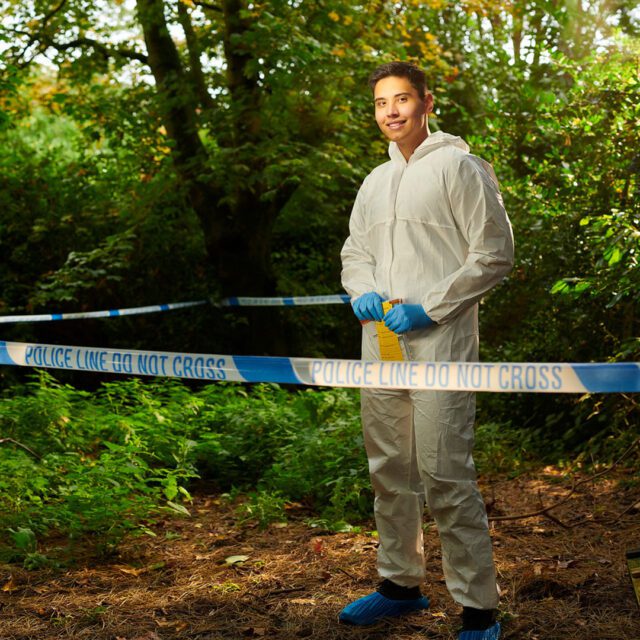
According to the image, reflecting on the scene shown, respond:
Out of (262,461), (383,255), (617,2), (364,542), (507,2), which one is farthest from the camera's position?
(617,2)

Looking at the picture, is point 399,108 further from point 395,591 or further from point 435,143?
point 395,591

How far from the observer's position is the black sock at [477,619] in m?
3.20

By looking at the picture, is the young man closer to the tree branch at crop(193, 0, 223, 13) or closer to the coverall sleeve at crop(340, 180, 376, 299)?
the coverall sleeve at crop(340, 180, 376, 299)

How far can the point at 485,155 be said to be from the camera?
7582 millimetres

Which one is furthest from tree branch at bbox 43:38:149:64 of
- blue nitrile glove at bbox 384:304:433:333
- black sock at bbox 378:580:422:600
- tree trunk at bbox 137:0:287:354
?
black sock at bbox 378:580:422:600

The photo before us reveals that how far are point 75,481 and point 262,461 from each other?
5.24 ft

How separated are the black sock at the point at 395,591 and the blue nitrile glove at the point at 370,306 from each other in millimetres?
1141

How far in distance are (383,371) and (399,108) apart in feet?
3.47

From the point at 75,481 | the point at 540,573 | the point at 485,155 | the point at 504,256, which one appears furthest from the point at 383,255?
the point at 485,155

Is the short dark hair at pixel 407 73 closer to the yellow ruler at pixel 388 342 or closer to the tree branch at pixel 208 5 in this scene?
the yellow ruler at pixel 388 342

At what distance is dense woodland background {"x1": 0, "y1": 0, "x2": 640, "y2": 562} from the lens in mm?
5531

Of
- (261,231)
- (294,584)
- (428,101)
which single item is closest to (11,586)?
(294,584)

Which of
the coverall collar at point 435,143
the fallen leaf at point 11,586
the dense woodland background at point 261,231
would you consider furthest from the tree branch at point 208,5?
the fallen leaf at point 11,586

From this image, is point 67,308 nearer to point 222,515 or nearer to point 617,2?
point 222,515
